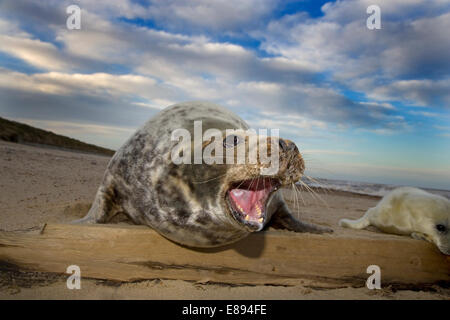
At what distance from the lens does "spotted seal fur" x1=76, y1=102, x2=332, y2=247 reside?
1.98 meters

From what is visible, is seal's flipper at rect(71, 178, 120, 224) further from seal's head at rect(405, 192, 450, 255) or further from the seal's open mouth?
seal's head at rect(405, 192, 450, 255)

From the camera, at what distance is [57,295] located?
2.23 m

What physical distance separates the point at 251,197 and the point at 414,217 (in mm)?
2401

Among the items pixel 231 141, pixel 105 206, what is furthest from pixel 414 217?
pixel 105 206

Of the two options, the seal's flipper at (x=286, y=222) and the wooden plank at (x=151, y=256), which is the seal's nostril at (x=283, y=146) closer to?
the wooden plank at (x=151, y=256)

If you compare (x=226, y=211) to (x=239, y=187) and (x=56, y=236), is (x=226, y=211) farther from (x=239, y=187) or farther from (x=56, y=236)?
(x=56, y=236)

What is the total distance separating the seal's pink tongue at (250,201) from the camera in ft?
6.67

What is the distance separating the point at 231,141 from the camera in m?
2.18

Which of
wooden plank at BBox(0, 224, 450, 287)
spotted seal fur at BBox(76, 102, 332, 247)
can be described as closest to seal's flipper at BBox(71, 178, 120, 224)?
spotted seal fur at BBox(76, 102, 332, 247)

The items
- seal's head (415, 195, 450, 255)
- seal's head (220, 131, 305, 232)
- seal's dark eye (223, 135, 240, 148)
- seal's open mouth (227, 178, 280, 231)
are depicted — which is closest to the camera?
seal's head (220, 131, 305, 232)

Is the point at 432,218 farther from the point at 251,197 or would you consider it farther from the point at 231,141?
the point at 231,141
